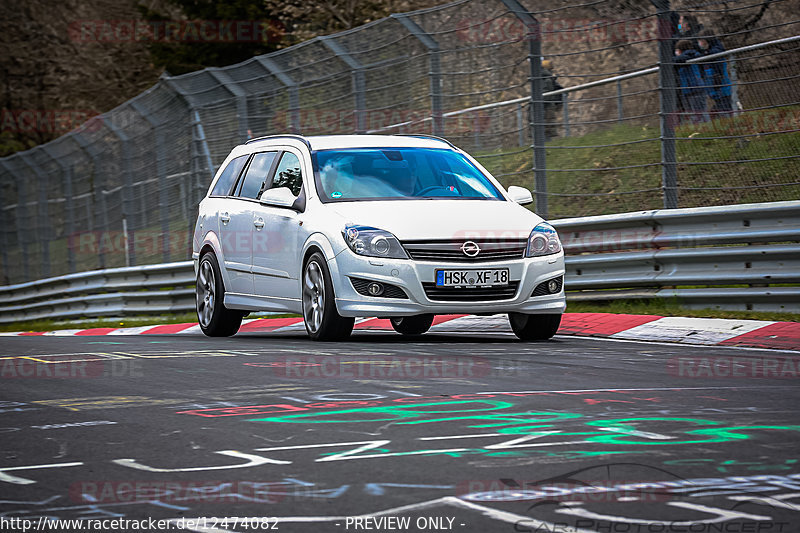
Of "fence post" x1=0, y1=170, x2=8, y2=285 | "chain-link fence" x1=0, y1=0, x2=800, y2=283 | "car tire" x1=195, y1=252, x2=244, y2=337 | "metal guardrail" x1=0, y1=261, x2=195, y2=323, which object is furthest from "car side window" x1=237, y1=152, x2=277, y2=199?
"fence post" x1=0, y1=170, x2=8, y2=285

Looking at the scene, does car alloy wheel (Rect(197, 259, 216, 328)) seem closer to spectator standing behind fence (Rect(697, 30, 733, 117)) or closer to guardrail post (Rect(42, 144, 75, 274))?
spectator standing behind fence (Rect(697, 30, 733, 117))

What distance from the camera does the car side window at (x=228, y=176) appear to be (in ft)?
41.4

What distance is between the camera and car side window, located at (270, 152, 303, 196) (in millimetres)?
11250

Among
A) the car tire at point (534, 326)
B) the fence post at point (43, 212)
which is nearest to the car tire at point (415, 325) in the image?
the car tire at point (534, 326)

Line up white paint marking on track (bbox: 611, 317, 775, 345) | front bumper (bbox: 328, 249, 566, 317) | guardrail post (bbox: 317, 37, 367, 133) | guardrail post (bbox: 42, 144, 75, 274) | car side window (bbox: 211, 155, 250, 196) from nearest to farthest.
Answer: front bumper (bbox: 328, 249, 566, 317) → white paint marking on track (bbox: 611, 317, 775, 345) → car side window (bbox: 211, 155, 250, 196) → guardrail post (bbox: 317, 37, 367, 133) → guardrail post (bbox: 42, 144, 75, 274)

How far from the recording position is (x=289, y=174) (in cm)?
1147

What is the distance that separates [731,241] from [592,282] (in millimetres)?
1809

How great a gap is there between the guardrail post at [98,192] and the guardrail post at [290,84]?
6770 millimetres

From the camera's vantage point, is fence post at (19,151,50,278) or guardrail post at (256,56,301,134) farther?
fence post at (19,151,50,278)

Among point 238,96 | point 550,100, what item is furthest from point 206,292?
point 238,96

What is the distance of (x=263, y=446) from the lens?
5.47 metres

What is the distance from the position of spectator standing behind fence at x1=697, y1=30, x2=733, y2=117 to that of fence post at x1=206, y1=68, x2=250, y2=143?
295 inches

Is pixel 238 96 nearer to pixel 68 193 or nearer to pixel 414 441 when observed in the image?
pixel 68 193

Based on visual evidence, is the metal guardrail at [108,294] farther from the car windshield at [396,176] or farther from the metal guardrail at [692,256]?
the car windshield at [396,176]
